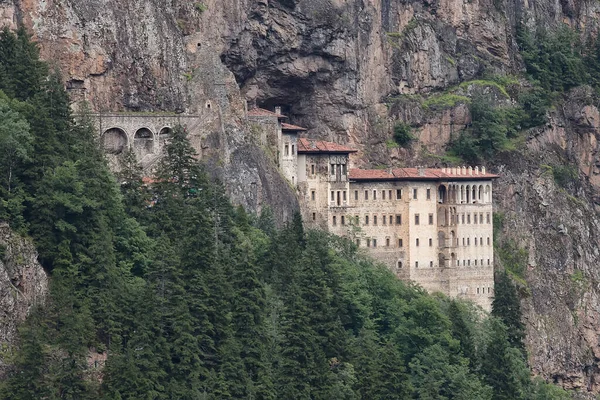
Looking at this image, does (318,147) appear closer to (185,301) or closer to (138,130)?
(138,130)

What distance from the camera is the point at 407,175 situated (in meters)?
152

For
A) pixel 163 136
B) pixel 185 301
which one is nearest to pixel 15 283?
pixel 185 301

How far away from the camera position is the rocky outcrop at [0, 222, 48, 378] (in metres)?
110

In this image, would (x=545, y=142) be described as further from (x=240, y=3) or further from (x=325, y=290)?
(x=325, y=290)

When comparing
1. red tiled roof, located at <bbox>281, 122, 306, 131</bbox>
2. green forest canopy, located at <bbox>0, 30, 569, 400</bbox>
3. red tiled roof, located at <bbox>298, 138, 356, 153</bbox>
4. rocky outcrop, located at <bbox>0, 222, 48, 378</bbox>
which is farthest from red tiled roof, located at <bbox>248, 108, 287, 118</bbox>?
rocky outcrop, located at <bbox>0, 222, 48, 378</bbox>

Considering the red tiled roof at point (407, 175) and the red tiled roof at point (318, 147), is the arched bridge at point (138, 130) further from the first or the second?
the red tiled roof at point (407, 175)

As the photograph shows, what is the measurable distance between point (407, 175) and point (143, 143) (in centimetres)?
2053

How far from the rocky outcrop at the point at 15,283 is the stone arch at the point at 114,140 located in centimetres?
2493

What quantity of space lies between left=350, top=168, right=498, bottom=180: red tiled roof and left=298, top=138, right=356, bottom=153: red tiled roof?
6.16 ft

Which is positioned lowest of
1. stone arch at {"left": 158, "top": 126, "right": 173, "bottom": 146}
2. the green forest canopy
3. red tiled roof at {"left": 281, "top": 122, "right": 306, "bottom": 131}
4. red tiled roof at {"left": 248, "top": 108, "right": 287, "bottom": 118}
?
the green forest canopy

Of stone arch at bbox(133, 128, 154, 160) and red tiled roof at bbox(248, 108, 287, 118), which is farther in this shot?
red tiled roof at bbox(248, 108, 287, 118)

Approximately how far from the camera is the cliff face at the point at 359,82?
140875 millimetres

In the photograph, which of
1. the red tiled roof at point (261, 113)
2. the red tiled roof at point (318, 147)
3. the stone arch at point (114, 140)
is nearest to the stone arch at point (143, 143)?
the stone arch at point (114, 140)

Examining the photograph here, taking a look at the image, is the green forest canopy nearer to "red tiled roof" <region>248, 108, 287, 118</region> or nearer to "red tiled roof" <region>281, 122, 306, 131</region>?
"red tiled roof" <region>248, 108, 287, 118</region>
